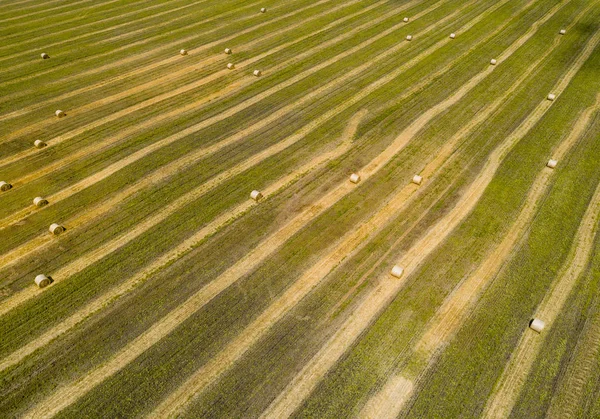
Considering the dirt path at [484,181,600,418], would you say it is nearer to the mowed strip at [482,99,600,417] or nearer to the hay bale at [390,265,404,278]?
the mowed strip at [482,99,600,417]

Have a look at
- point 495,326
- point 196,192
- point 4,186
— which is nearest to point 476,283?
point 495,326

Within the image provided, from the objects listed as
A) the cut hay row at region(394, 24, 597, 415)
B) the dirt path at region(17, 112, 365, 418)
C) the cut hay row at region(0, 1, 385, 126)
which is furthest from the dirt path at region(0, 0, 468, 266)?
the cut hay row at region(394, 24, 597, 415)

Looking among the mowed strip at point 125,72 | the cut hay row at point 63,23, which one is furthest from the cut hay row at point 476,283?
the cut hay row at point 63,23

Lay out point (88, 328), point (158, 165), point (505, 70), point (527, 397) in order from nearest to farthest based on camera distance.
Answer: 1. point (527, 397)
2. point (88, 328)
3. point (158, 165)
4. point (505, 70)

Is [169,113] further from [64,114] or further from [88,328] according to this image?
[88,328]

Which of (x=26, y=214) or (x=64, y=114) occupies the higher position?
(x=64, y=114)

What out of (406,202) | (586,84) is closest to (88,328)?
(406,202)

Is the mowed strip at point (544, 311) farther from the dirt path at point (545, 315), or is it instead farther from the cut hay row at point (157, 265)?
the cut hay row at point (157, 265)
